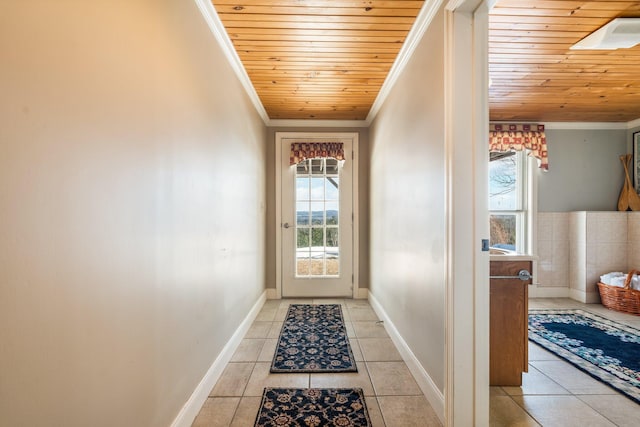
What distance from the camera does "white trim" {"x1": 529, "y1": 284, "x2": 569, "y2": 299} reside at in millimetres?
3984

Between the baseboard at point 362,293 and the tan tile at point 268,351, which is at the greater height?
the baseboard at point 362,293

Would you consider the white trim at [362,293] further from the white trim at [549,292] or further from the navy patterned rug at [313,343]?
the white trim at [549,292]

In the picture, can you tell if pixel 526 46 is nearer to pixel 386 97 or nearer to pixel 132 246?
pixel 386 97

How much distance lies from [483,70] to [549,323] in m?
2.79

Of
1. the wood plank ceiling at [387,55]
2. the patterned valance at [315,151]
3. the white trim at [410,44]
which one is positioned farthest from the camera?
the patterned valance at [315,151]

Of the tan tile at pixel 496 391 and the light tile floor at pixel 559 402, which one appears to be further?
the tan tile at pixel 496 391

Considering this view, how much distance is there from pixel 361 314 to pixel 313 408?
171 cm

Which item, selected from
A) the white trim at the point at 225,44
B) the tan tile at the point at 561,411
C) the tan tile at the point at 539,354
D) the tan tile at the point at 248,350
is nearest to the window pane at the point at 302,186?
the white trim at the point at 225,44

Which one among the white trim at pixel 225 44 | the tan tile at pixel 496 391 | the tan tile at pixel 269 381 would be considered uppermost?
the white trim at pixel 225 44

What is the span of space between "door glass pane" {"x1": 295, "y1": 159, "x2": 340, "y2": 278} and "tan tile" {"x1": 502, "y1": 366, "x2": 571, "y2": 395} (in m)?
2.30

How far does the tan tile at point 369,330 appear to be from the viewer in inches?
108

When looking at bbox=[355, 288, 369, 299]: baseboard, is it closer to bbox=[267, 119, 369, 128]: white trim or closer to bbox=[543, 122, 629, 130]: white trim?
bbox=[267, 119, 369, 128]: white trim

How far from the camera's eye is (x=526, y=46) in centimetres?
227

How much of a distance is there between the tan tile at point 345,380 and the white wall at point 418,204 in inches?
14.6
